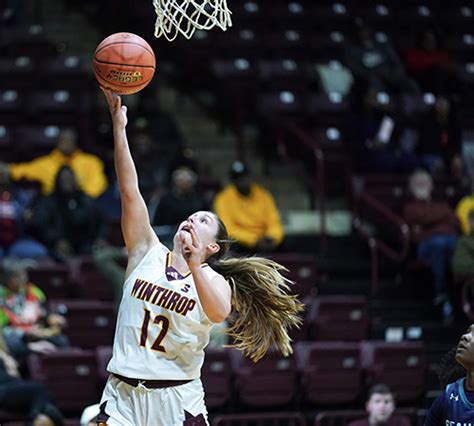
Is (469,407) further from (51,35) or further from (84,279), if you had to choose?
(51,35)

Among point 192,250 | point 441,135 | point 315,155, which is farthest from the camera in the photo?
point 441,135

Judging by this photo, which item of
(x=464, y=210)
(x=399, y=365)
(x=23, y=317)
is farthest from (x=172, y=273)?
(x=464, y=210)

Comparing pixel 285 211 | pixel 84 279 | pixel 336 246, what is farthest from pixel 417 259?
pixel 84 279

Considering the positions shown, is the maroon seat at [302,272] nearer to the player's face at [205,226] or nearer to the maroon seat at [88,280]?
the maroon seat at [88,280]

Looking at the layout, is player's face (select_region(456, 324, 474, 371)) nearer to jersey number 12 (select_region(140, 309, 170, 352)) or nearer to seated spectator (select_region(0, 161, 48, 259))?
jersey number 12 (select_region(140, 309, 170, 352))

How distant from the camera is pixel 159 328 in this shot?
6125 mm

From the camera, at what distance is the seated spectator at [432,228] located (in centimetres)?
1164

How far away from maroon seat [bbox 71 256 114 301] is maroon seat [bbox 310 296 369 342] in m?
1.81

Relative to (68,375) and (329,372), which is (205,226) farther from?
(329,372)

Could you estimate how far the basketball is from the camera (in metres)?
6.46

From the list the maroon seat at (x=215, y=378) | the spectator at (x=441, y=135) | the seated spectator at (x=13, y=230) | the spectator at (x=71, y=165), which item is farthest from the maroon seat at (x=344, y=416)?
the spectator at (x=441, y=135)

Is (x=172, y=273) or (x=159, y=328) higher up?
(x=172, y=273)

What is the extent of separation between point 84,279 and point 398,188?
364 centimetres

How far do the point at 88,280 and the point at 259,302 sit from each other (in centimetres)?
487
